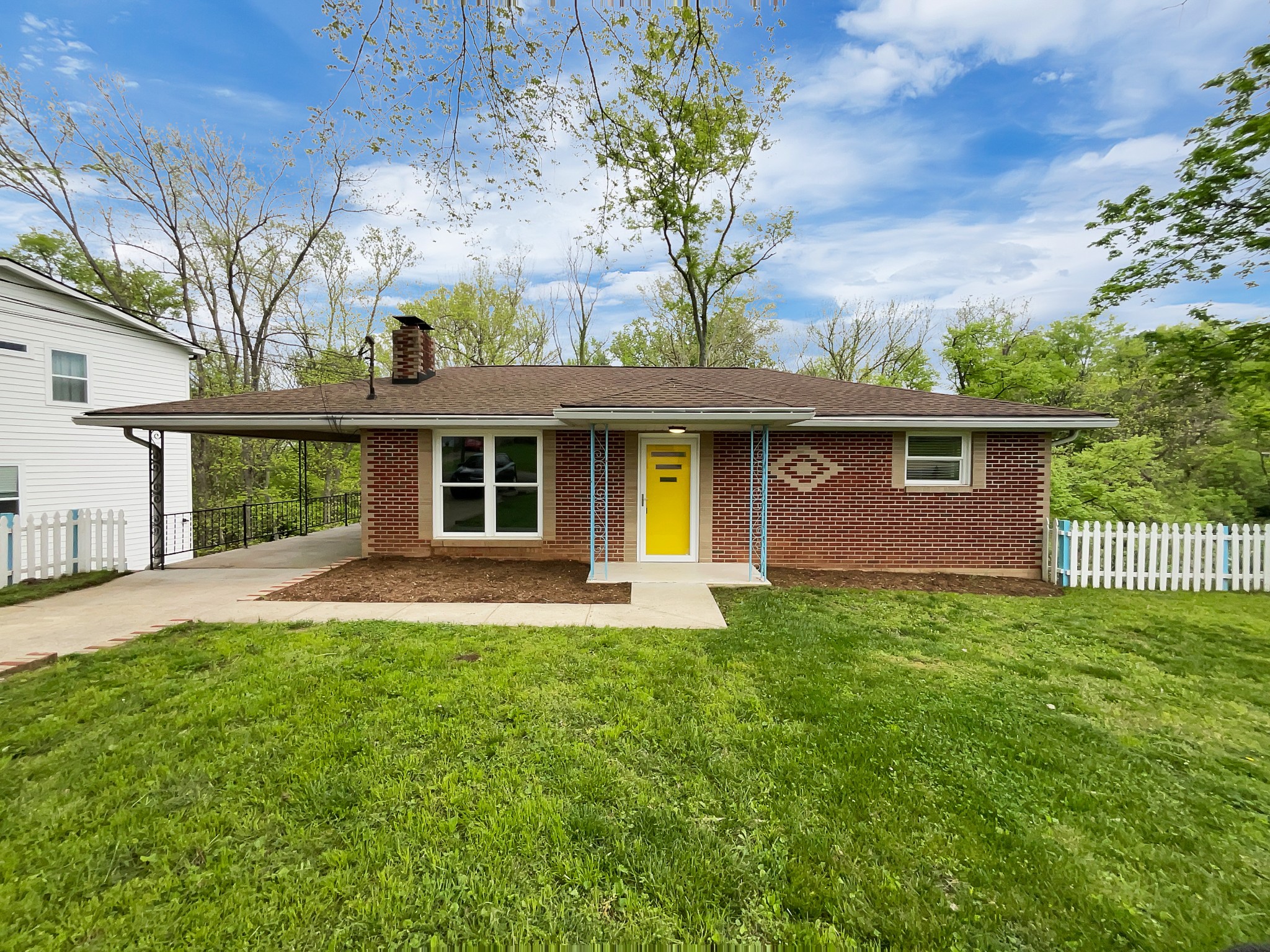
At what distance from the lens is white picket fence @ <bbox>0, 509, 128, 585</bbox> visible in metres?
6.97

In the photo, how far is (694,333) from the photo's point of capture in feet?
82.0

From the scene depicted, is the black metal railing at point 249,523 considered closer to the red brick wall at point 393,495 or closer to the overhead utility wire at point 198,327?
the red brick wall at point 393,495

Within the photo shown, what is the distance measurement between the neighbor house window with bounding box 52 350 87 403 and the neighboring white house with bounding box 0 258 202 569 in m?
0.02

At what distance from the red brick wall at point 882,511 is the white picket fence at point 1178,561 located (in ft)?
2.13

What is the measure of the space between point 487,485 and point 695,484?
3768 mm

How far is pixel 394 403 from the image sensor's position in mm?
9016

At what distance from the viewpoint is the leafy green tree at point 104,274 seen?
17.2 meters

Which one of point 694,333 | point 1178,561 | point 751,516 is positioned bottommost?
point 1178,561

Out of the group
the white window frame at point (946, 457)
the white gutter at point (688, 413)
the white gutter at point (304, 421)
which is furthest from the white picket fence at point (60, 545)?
the white window frame at point (946, 457)

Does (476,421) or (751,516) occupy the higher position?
(476,421)

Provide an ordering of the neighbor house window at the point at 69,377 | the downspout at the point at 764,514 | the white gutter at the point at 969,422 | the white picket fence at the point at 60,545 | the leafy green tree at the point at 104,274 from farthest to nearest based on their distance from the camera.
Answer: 1. the leafy green tree at the point at 104,274
2. the neighbor house window at the point at 69,377
3. the white gutter at the point at 969,422
4. the downspout at the point at 764,514
5. the white picket fence at the point at 60,545

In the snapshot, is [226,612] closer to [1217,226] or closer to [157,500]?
[157,500]

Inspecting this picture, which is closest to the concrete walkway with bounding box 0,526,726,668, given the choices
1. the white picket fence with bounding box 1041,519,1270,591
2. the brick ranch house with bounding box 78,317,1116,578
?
the brick ranch house with bounding box 78,317,1116,578

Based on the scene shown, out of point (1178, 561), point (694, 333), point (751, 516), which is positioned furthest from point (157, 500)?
point (694, 333)
